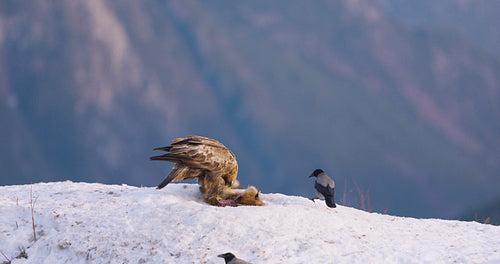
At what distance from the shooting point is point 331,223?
25.4 feet

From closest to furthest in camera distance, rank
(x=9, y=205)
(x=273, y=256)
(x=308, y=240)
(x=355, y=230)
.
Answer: (x=273, y=256)
(x=308, y=240)
(x=355, y=230)
(x=9, y=205)

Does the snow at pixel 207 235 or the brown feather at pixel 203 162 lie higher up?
the brown feather at pixel 203 162

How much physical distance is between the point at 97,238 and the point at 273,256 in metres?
2.78

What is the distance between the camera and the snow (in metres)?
6.51

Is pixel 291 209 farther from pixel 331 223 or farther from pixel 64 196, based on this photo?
pixel 64 196

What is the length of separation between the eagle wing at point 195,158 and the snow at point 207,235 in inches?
21.3

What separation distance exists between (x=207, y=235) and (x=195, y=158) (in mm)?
1980

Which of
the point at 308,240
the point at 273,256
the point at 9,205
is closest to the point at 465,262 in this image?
the point at 308,240

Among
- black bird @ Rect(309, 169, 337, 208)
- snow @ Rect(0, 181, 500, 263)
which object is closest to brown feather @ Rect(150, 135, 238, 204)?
snow @ Rect(0, 181, 500, 263)

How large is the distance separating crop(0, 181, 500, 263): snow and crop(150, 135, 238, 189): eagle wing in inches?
21.3

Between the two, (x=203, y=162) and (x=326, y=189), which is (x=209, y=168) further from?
(x=326, y=189)

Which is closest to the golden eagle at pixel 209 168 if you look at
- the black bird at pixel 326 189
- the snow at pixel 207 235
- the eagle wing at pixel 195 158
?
the eagle wing at pixel 195 158

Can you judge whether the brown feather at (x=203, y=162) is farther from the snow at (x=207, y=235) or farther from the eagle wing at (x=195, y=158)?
the snow at (x=207, y=235)

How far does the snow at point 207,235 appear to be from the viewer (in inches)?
256
